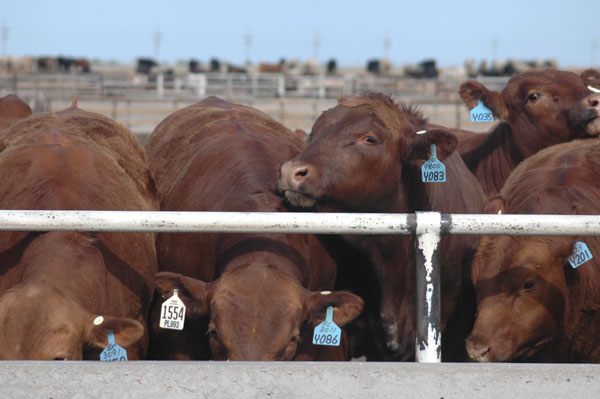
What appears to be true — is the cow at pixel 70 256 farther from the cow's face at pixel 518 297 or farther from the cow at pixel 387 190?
the cow's face at pixel 518 297

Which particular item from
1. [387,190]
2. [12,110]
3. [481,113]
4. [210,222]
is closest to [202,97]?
[12,110]

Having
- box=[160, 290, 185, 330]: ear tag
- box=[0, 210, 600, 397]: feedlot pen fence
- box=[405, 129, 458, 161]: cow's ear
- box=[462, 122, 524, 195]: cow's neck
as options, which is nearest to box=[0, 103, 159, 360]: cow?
box=[160, 290, 185, 330]: ear tag

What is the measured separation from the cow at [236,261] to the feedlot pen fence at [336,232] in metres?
0.69

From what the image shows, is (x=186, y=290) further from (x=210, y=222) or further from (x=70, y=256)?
(x=210, y=222)

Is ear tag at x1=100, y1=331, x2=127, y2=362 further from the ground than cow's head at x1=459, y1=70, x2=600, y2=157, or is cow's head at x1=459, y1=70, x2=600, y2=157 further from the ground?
cow's head at x1=459, y1=70, x2=600, y2=157

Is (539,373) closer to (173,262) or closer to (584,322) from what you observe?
(584,322)

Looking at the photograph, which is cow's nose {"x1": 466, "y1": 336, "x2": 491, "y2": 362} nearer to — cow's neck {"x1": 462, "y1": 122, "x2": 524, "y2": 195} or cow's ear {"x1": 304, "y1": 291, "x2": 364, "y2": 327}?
cow's ear {"x1": 304, "y1": 291, "x2": 364, "y2": 327}

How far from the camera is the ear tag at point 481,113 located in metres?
6.47

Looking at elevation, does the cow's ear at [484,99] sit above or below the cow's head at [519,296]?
above

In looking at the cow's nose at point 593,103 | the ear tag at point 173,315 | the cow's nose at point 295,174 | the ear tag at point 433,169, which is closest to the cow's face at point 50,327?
the ear tag at point 173,315

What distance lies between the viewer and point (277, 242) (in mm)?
4387

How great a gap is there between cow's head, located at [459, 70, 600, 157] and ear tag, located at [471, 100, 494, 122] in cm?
3

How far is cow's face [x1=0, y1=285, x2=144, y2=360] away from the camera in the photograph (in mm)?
3646

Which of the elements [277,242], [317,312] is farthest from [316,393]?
[277,242]
